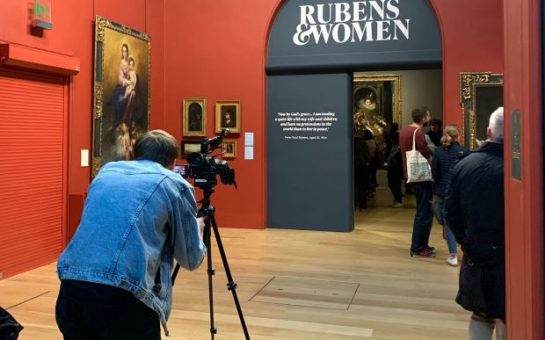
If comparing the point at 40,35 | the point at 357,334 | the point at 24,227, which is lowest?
the point at 357,334

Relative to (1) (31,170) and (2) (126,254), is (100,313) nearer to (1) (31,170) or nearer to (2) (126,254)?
(2) (126,254)

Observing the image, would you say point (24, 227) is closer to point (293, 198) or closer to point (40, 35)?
point (40, 35)

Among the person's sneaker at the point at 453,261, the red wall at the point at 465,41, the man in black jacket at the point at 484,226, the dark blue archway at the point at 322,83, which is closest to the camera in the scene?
the man in black jacket at the point at 484,226

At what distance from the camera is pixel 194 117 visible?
26.5ft

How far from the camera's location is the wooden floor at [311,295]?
12.3ft

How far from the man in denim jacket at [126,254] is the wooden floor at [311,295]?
1.82 m

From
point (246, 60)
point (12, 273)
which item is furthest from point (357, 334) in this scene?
point (246, 60)

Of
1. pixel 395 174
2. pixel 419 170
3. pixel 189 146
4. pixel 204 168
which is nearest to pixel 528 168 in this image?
pixel 204 168

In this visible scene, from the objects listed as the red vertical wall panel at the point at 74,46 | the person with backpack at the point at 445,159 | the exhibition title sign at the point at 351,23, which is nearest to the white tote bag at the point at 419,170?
the person with backpack at the point at 445,159

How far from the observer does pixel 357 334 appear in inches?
144

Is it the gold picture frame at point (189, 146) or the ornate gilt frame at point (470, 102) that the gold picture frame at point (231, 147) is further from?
the ornate gilt frame at point (470, 102)

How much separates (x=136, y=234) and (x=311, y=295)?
9.81 ft

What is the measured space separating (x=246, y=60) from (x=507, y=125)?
21.6 ft

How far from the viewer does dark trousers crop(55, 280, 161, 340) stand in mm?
1795
